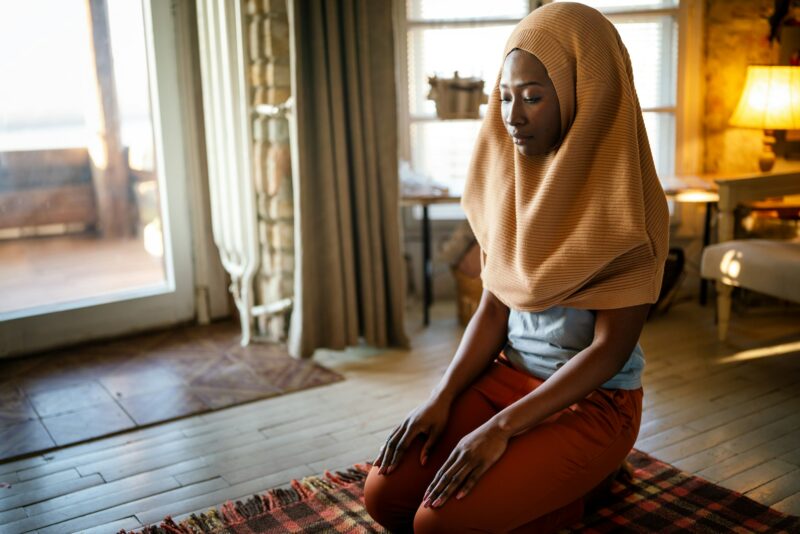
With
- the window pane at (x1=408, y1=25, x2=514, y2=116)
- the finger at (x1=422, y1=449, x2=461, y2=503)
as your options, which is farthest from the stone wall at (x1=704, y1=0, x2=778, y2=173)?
the finger at (x1=422, y1=449, x2=461, y2=503)

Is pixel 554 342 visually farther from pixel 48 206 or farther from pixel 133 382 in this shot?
pixel 48 206

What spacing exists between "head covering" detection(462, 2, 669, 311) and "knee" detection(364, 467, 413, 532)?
49cm

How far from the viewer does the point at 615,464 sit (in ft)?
6.07

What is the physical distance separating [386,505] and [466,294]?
1.89 meters

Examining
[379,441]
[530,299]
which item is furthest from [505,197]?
[379,441]

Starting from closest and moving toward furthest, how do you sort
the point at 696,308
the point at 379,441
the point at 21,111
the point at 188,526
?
the point at 188,526
the point at 379,441
the point at 21,111
the point at 696,308

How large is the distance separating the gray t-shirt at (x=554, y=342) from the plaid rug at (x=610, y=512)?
1.26ft

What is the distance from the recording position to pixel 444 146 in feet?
13.2

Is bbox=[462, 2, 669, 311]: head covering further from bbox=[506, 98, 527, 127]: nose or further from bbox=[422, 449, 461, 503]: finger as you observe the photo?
bbox=[422, 449, 461, 503]: finger

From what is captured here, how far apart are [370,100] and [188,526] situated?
1755 millimetres

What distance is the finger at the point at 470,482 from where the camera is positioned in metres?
1.63

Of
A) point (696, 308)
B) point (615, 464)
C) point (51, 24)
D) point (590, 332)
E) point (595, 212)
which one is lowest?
point (696, 308)

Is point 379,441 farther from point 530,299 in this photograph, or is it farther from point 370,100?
point 370,100

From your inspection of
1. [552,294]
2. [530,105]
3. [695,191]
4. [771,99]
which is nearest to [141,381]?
[552,294]
